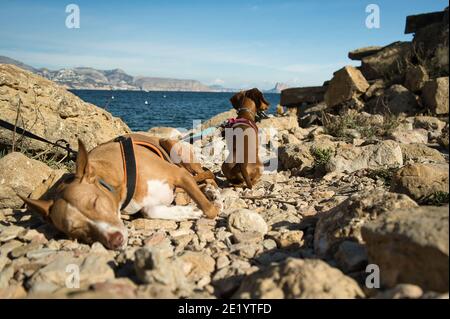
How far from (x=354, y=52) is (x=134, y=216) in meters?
16.2

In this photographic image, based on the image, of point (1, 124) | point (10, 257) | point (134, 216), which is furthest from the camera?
point (1, 124)

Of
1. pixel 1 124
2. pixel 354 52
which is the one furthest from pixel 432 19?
pixel 1 124

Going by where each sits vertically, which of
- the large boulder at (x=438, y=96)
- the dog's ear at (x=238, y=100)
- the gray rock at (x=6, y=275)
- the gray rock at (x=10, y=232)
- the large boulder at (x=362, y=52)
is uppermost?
the large boulder at (x=362, y=52)

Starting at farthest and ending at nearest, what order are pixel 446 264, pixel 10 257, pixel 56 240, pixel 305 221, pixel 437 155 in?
pixel 437 155 → pixel 305 221 → pixel 56 240 → pixel 10 257 → pixel 446 264

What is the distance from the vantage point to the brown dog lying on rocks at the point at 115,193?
352cm

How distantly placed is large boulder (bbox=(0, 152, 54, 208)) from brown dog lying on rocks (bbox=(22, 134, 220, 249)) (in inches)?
37.8

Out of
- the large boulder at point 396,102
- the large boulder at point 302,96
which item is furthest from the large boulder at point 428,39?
the large boulder at point 302,96

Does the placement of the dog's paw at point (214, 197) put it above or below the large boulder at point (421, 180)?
below

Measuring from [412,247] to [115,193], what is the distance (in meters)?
2.87

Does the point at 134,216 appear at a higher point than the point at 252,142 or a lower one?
lower

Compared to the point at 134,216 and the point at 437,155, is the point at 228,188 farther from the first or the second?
the point at 437,155

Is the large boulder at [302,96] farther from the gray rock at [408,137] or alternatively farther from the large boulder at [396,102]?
the gray rock at [408,137]
